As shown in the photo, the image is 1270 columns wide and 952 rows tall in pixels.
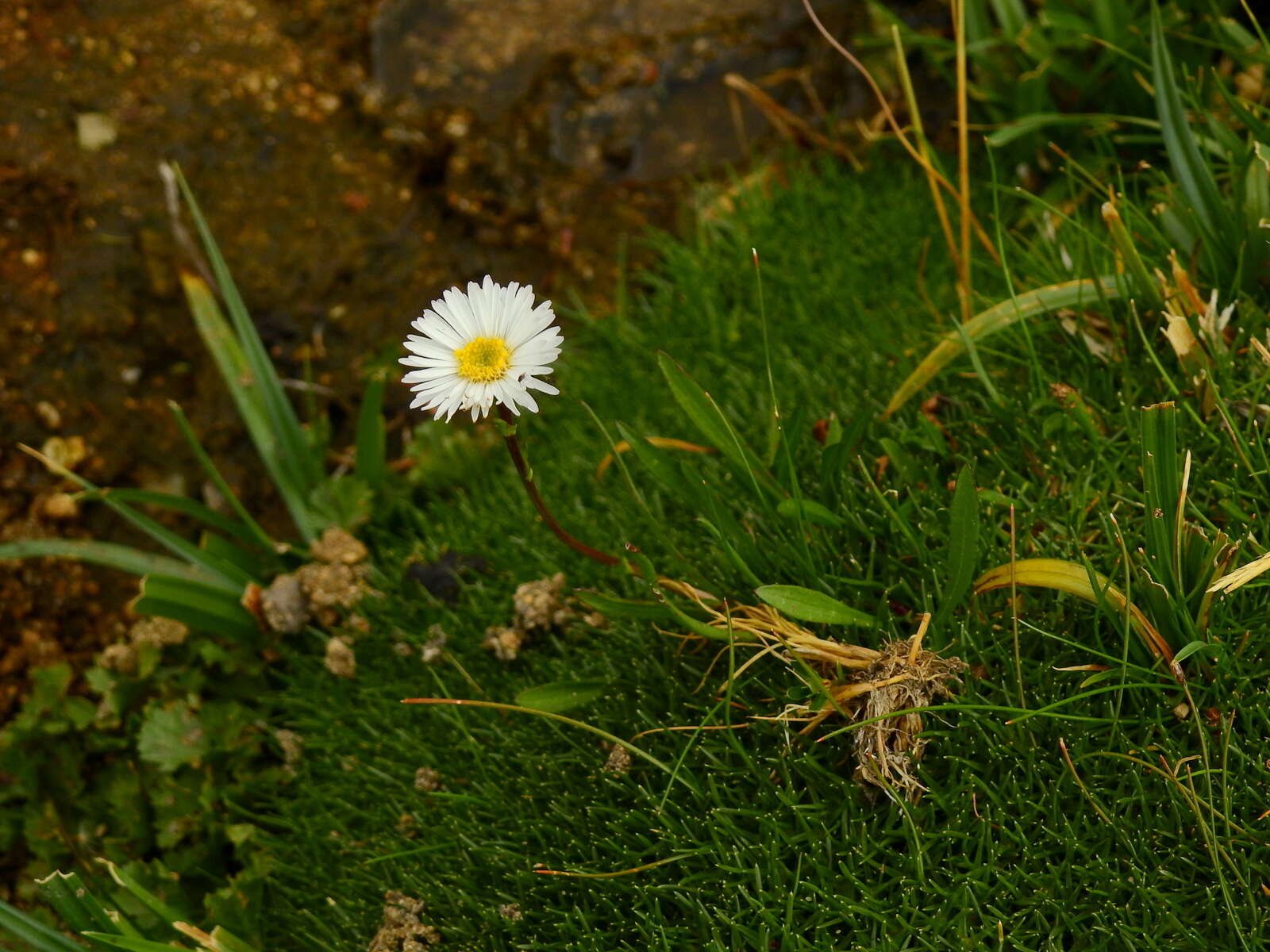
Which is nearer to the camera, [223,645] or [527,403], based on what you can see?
[527,403]

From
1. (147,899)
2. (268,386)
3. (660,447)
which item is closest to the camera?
(147,899)

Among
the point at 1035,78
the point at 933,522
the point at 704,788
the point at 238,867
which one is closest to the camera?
the point at 704,788

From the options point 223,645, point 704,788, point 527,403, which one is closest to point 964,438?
point 704,788

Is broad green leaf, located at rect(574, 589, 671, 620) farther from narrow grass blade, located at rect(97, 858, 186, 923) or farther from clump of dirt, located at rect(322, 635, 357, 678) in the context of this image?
narrow grass blade, located at rect(97, 858, 186, 923)

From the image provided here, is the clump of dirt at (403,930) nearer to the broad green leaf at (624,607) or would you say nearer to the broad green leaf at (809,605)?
the broad green leaf at (624,607)

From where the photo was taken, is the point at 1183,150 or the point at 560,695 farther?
the point at 1183,150

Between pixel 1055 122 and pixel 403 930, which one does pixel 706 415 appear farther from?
pixel 1055 122

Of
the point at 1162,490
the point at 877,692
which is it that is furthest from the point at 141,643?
the point at 1162,490

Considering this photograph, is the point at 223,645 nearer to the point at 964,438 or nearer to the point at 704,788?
Answer: the point at 704,788
